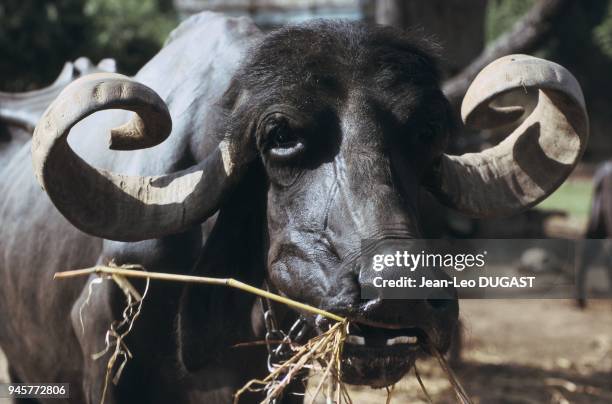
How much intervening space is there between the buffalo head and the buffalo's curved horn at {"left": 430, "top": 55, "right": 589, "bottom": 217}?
0.05ft

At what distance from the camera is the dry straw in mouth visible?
116 inches

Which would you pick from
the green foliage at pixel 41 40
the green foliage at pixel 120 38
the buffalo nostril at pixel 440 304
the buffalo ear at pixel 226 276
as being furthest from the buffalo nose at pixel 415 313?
the green foliage at pixel 120 38

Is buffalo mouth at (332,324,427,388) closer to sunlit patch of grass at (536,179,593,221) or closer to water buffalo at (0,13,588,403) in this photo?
water buffalo at (0,13,588,403)

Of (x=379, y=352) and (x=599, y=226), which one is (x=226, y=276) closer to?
(x=379, y=352)

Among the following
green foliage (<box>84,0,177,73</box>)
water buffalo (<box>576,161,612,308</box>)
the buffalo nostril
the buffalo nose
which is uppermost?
green foliage (<box>84,0,177,73</box>)

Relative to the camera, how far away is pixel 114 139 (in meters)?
3.43

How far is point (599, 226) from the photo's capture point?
11656mm

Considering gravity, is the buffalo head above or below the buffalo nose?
above

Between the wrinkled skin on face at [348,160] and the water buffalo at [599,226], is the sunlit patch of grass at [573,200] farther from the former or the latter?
the wrinkled skin on face at [348,160]

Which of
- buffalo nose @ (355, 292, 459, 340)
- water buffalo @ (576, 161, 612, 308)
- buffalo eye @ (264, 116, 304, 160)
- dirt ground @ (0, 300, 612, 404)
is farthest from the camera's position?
water buffalo @ (576, 161, 612, 308)

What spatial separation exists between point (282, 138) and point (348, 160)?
26 centimetres

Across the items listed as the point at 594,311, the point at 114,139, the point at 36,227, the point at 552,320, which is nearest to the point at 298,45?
the point at 114,139

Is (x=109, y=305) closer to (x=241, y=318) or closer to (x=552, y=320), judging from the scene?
(x=241, y=318)

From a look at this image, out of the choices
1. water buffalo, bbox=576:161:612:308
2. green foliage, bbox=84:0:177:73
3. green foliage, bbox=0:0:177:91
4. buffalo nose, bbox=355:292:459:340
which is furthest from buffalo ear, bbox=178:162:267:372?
green foliage, bbox=84:0:177:73
